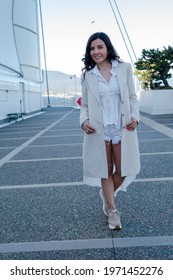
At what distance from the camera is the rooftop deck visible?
9.02ft

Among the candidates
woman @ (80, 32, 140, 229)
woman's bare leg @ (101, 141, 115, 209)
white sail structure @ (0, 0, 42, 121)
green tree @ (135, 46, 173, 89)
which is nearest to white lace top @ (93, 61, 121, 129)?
woman @ (80, 32, 140, 229)

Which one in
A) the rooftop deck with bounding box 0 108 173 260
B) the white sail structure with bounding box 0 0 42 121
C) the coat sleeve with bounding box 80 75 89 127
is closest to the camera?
the rooftop deck with bounding box 0 108 173 260

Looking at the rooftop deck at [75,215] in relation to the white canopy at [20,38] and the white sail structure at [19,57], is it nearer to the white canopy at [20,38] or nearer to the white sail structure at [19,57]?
the white sail structure at [19,57]

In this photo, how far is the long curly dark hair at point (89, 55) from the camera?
294cm

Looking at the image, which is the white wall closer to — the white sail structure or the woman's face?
the white sail structure

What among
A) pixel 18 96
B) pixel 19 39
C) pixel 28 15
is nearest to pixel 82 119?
pixel 18 96

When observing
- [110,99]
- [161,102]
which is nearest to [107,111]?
[110,99]

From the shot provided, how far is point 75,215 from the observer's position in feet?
11.7

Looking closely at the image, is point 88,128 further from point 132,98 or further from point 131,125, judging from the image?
point 132,98

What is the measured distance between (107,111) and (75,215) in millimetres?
1305

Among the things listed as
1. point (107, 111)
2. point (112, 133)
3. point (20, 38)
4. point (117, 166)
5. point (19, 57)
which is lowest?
point (117, 166)

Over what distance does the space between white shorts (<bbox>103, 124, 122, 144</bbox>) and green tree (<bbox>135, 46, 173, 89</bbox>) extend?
53.1 feet
